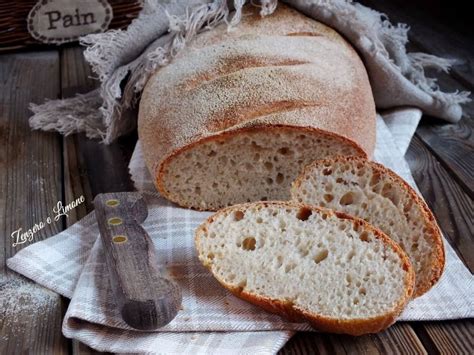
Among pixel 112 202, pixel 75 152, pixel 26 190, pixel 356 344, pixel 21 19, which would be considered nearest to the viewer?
pixel 356 344

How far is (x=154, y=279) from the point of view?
52.6 inches

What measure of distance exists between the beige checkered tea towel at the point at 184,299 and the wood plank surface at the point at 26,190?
46mm

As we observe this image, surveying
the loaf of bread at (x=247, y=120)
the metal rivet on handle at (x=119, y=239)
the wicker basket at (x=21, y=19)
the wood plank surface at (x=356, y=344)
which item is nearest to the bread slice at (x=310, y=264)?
the wood plank surface at (x=356, y=344)

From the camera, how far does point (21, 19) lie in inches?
105

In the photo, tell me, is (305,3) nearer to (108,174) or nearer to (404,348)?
(108,174)

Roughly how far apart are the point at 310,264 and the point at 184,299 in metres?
0.26

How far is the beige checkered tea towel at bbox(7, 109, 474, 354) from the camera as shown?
1.33 m

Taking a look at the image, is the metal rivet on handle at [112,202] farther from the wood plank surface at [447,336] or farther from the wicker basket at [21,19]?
the wicker basket at [21,19]

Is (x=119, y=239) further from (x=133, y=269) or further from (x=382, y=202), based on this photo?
(x=382, y=202)

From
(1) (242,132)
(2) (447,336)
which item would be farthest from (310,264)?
(1) (242,132)

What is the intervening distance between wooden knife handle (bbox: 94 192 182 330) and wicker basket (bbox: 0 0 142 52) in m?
1.28

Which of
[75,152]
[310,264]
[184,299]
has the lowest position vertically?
[75,152]

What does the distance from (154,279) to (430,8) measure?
230 centimetres

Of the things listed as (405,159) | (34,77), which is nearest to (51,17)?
(34,77)
